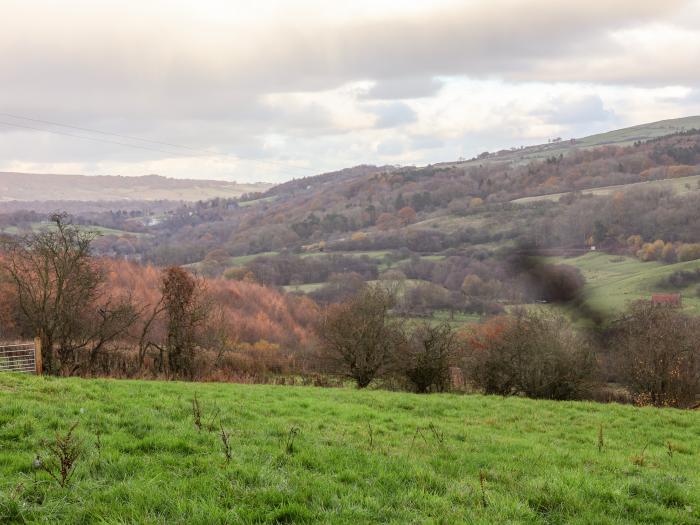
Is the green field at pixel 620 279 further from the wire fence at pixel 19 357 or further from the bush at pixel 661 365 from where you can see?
the wire fence at pixel 19 357

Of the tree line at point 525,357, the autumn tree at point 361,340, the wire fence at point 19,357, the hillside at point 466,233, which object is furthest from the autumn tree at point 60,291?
the hillside at point 466,233

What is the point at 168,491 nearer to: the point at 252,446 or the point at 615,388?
the point at 252,446

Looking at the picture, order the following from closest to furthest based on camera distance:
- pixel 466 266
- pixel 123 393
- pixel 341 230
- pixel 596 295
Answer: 1. pixel 123 393
2. pixel 596 295
3. pixel 466 266
4. pixel 341 230

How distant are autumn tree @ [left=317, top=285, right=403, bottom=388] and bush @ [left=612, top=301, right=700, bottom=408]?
11.6m

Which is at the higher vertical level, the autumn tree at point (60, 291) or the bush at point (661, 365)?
the autumn tree at point (60, 291)

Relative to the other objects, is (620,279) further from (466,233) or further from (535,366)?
(466,233)

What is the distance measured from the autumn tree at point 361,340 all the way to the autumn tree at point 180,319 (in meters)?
6.98

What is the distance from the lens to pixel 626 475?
808 cm

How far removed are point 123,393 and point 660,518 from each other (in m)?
10.6

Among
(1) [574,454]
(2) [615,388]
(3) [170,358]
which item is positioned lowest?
(2) [615,388]

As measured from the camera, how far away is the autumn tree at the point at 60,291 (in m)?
21.2

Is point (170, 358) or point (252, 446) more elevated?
point (252, 446)

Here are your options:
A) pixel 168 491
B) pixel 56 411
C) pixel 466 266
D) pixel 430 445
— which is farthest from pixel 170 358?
pixel 466 266

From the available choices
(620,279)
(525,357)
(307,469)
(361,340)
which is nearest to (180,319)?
(361,340)
